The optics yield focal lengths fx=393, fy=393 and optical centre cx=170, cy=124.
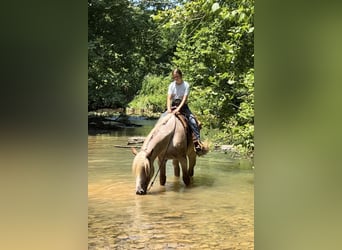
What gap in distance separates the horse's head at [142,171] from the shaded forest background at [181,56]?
353mm

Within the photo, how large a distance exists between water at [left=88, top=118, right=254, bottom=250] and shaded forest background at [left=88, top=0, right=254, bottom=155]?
0.22 meters

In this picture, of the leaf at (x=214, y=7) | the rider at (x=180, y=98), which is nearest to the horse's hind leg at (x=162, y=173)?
the rider at (x=180, y=98)

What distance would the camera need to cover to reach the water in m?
2.61

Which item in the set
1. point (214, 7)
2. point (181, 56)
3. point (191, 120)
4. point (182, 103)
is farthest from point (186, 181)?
point (214, 7)

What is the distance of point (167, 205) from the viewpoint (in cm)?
268

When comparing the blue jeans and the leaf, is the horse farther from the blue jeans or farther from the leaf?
the leaf

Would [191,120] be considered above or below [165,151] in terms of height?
above

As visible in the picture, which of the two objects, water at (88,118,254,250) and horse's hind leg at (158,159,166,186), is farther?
horse's hind leg at (158,159,166,186)

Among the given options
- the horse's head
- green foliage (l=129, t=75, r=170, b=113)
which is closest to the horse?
the horse's head

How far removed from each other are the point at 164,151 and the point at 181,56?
2.25 feet

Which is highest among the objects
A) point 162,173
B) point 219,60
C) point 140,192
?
point 219,60

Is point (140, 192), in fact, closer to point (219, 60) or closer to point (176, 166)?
point (176, 166)
